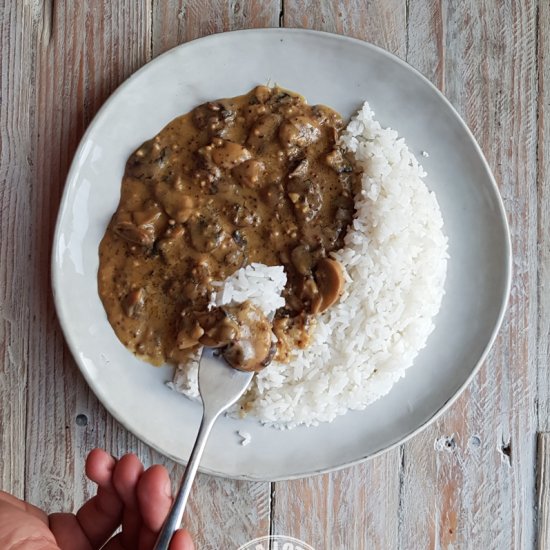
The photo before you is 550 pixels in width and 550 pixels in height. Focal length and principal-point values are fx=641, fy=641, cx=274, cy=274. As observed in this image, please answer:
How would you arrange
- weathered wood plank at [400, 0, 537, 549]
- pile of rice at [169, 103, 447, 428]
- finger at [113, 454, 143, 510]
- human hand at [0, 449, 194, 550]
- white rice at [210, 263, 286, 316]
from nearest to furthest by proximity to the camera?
human hand at [0, 449, 194, 550]
finger at [113, 454, 143, 510]
white rice at [210, 263, 286, 316]
pile of rice at [169, 103, 447, 428]
weathered wood plank at [400, 0, 537, 549]

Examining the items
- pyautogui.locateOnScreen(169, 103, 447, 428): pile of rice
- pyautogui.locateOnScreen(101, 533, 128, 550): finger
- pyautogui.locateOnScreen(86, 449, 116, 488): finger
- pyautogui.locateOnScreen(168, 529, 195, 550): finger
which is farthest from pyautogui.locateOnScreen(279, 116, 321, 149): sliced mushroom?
pyautogui.locateOnScreen(101, 533, 128, 550): finger

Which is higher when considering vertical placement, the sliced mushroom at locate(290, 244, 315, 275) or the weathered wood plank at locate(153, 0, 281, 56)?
the weathered wood plank at locate(153, 0, 281, 56)

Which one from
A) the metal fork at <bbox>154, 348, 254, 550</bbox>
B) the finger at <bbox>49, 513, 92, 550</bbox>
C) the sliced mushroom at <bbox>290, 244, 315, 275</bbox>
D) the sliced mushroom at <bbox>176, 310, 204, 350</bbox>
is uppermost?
the sliced mushroom at <bbox>290, 244, 315, 275</bbox>

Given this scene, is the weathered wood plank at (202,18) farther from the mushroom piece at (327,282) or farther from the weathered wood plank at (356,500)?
the mushroom piece at (327,282)

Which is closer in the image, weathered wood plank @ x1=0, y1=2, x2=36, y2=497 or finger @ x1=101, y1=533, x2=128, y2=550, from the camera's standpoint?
finger @ x1=101, y1=533, x2=128, y2=550

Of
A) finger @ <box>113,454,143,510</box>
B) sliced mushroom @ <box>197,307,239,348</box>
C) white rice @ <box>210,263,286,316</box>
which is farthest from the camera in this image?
white rice @ <box>210,263,286,316</box>

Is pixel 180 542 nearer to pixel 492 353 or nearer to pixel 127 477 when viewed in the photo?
pixel 127 477

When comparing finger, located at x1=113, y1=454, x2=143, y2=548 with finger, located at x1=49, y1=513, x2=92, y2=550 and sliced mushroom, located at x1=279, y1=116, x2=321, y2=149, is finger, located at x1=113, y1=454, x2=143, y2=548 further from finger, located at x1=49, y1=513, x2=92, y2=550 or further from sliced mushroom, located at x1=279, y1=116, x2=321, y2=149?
sliced mushroom, located at x1=279, y1=116, x2=321, y2=149

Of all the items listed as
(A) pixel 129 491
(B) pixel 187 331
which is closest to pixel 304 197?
(B) pixel 187 331
